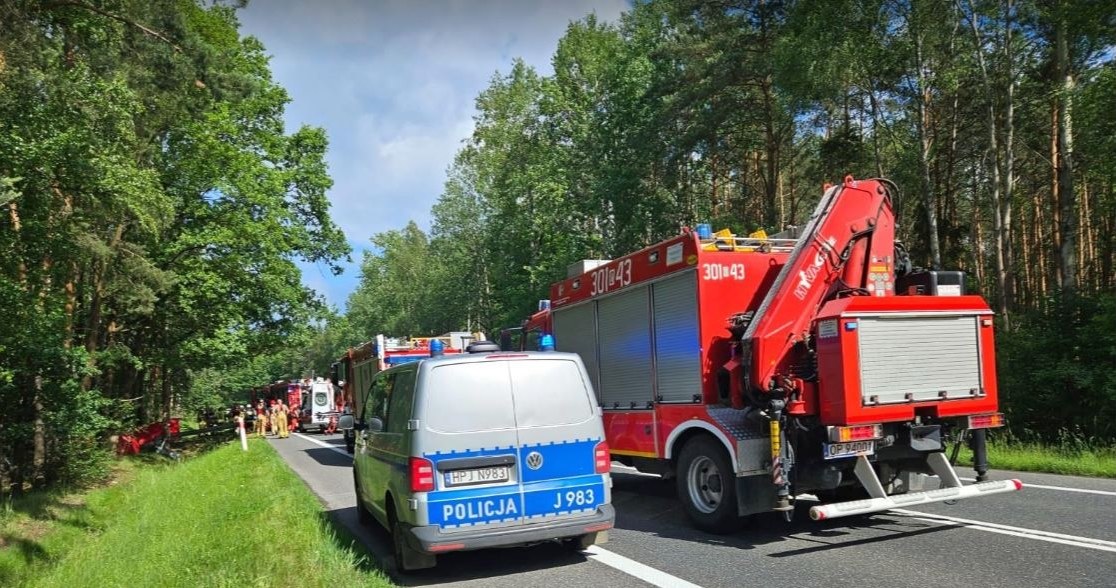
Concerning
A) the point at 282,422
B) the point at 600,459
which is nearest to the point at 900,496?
the point at 600,459

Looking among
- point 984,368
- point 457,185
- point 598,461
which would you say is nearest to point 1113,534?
point 984,368

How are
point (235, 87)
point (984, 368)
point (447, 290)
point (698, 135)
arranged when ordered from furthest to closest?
point (447, 290) < point (698, 135) < point (235, 87) < point (984, 368)

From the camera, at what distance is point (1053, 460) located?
1089 cm

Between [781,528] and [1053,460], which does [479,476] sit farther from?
[1053,460]

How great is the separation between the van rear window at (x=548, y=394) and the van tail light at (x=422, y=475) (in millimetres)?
820

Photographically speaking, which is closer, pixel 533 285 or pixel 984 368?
pixel 984 368

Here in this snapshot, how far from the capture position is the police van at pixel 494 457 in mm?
6062

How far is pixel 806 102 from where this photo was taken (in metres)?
23.0

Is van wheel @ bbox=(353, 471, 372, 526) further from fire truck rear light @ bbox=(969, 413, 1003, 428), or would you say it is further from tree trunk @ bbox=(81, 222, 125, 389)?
tree trunk @ bbox=(81, 222, 125, 389)

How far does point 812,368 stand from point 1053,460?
6.10 meters

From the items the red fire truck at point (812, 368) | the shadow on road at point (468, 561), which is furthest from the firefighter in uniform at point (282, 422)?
the red fire truck at point (812, 368)

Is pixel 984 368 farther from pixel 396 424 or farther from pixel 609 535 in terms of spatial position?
pixel 396 424

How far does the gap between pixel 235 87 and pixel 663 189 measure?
20611mm

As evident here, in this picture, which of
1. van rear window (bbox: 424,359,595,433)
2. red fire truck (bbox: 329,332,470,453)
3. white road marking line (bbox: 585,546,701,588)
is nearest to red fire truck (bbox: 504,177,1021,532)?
white road marking line (bbox: 585,546,701,588)
